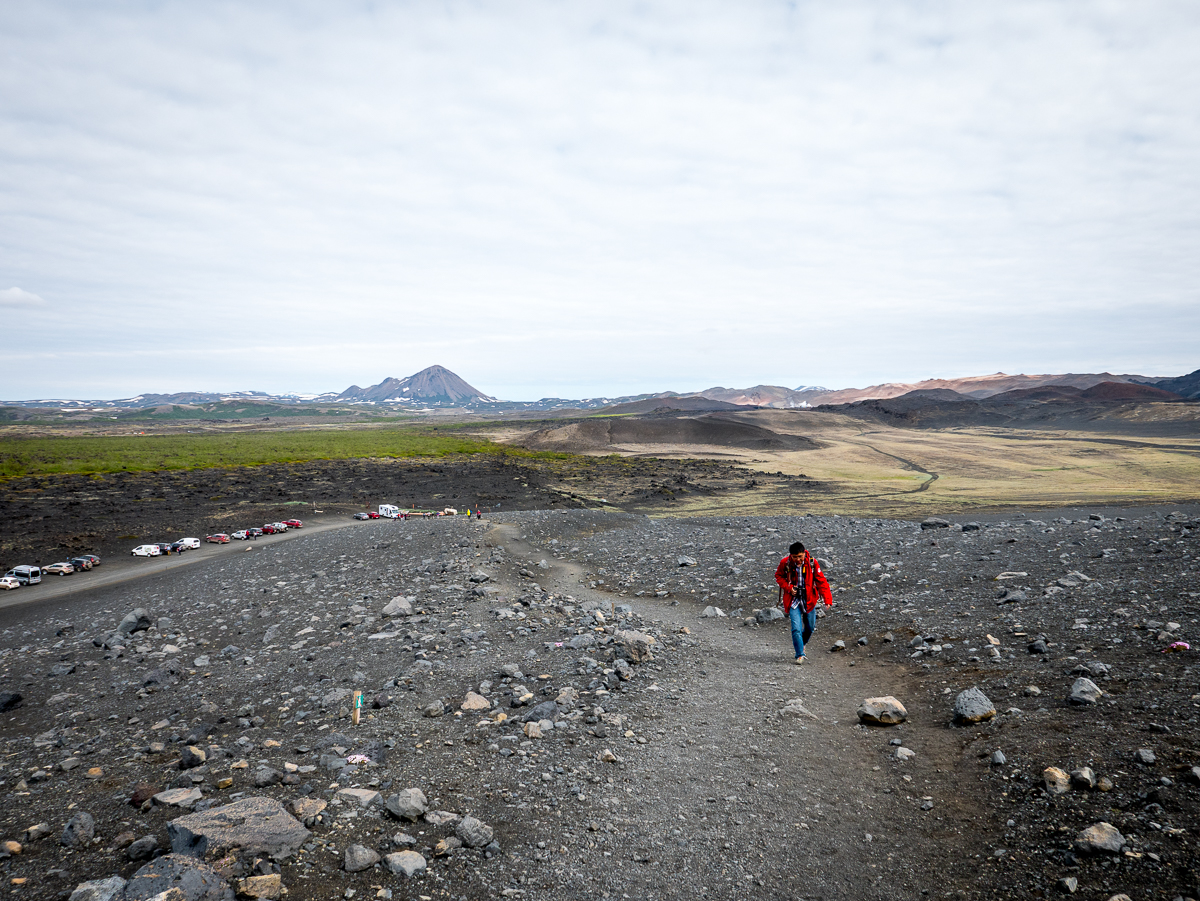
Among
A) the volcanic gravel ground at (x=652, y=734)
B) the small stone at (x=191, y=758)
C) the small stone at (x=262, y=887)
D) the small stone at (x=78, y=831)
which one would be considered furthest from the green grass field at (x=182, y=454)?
the small stone at (x=262, y=887)

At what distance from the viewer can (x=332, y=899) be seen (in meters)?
4.96

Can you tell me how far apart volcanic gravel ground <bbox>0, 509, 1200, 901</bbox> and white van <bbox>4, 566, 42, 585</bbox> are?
11118mm

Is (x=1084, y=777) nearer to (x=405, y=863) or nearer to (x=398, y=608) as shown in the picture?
(x=405, y=863)

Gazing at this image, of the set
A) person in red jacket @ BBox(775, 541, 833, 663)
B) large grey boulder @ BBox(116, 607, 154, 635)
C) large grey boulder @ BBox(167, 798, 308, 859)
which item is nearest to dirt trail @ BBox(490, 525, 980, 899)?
person in red jacket @ BBox(775, 541, 833, 663)

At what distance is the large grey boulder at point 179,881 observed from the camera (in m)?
4.60

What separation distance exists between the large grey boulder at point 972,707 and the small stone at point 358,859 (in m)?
7.16

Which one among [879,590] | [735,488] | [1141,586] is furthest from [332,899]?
[735,488]

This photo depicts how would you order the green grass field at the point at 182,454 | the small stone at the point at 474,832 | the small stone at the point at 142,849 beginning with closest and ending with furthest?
the small stone at the point at 142,849 < the small stone at the point at 474,832 < the green grass field at the point at 182,454

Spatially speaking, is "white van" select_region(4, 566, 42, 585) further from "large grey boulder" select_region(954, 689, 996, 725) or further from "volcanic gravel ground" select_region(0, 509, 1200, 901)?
"large grey boulder" select_region(954, 689, 996, 725)

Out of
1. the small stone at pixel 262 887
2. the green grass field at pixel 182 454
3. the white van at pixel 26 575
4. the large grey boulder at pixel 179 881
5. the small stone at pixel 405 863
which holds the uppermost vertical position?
the large grey boulder at pixel 179 881

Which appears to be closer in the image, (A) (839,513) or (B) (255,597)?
(B) (255,597)

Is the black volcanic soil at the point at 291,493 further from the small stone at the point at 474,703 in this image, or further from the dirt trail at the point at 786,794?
the dirt trail at the point at 786,794

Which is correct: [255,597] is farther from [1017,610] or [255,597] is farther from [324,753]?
[1017,610]

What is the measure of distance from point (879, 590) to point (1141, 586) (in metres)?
4.86
